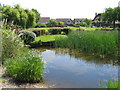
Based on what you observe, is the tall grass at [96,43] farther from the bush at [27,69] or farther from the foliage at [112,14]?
the foliage at [112,14]

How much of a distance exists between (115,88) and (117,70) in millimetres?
3247

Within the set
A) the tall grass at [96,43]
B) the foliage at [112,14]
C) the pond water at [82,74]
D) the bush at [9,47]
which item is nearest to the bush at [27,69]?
the pond water at [82,74]

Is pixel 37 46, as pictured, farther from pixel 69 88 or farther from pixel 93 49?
pixel 69 88

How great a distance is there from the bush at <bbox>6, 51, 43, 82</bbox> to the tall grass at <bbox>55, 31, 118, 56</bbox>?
442 cm

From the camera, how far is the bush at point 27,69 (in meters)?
4.31

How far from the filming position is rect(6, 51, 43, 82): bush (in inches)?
170

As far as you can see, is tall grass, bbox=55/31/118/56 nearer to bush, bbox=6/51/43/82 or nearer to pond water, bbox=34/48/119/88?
pond water, bbox=34/48/119/88

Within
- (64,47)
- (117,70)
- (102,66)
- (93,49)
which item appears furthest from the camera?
(64,47)

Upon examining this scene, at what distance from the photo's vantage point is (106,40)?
8227 mm

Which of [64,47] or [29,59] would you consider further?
[64,47]

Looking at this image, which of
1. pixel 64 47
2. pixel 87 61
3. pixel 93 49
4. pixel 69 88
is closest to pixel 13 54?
pixel 69 88

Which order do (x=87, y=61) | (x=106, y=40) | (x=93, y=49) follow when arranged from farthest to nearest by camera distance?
(x=93, y=49), (x=106, y=40), (x=87, y=61)

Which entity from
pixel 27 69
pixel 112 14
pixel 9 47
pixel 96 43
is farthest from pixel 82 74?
pixel 112 14

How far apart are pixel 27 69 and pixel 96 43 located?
509 cm
